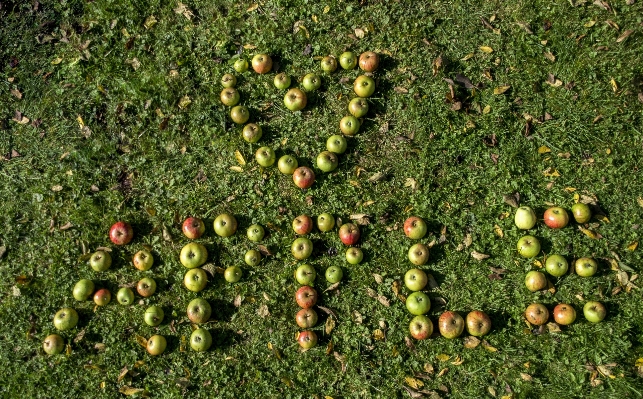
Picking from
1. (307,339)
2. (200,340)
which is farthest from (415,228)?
(200,340)

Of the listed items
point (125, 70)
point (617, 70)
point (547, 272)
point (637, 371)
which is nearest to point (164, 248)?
point (125, 70)

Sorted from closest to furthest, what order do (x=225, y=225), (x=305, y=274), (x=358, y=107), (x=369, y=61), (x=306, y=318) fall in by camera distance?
(x=306, y=318) → (x=305, y=274) → (x=225, y=225) → (x=358, y=107) → (x=369, y=61)

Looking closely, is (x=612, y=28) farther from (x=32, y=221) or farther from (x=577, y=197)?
(x=32, y=221)

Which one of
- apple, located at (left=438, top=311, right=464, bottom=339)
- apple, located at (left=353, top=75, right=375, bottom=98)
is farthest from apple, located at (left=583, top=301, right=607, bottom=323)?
apple, located at (left=353, top=75, right=375, bottom=98)

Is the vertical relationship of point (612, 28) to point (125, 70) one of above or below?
above

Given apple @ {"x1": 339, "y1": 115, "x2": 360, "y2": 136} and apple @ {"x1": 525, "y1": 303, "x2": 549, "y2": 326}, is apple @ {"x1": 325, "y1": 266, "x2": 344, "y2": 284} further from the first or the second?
apple @ {"x1": 525, "y1": 303, "x2": 549, "y2": 326}

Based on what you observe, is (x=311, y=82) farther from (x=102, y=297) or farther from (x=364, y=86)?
(x=102, y=297)
